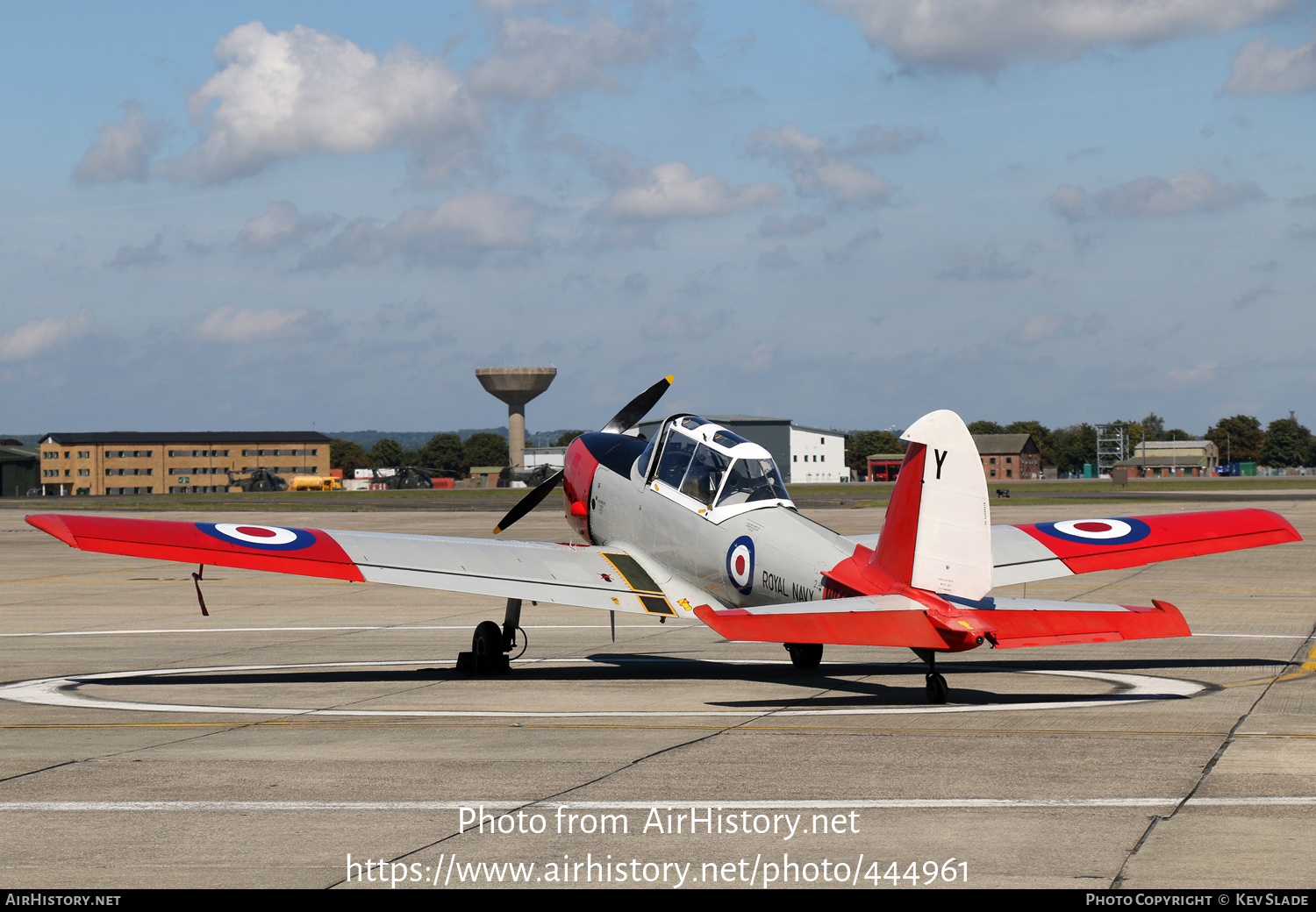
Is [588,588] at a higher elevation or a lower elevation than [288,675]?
higher

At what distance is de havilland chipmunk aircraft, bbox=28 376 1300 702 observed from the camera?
1084 centimetres

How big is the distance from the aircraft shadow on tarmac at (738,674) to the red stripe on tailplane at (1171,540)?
1.28 metres

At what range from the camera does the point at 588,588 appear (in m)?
14.2

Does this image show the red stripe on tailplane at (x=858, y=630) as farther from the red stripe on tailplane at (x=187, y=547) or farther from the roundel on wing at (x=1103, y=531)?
the roundel on wing at (x=1103, y=531)

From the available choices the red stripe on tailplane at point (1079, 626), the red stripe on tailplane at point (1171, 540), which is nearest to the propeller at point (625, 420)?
the red stripe on tailplane at point (1171, 540)

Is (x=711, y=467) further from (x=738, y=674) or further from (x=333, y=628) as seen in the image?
(x=333, y=628)

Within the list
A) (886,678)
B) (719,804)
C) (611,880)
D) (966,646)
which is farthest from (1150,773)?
(886,678)

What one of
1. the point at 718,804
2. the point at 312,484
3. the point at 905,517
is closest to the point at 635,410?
the point at 905,517

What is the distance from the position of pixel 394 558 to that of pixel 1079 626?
24.1 ft

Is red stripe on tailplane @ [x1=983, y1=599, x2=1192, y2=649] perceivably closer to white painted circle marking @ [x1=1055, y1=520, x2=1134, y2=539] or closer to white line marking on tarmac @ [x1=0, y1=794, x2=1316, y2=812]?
white line marking on tarmac @ [x1=0, y1=794, x2=1316, y2=812]

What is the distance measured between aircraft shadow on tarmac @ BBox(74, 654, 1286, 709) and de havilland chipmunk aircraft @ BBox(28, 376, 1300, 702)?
1.58ft

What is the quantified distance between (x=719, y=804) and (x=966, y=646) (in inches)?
139

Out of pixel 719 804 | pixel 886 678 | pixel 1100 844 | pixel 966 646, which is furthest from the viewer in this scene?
pixel 886 678

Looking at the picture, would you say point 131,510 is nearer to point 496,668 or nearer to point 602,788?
point 496,668
